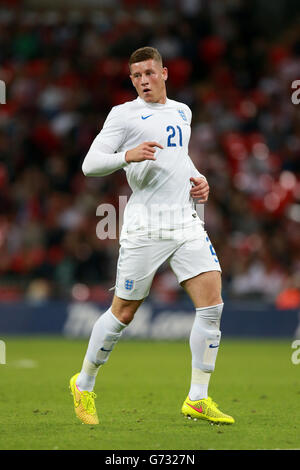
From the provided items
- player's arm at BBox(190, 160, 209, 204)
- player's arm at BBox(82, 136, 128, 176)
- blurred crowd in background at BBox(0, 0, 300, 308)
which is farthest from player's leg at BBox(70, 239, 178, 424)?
blurred crowd in background at BBox(0, 0, 300, 308)

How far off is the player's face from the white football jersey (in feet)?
0.21

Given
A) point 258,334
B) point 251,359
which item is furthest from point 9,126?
point 251,359

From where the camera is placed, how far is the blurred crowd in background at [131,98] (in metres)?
14.1

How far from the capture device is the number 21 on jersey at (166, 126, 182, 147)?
6172 mm

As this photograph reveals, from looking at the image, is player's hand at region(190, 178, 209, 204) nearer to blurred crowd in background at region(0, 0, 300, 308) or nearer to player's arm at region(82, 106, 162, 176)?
player's arm at region(82, 106, 162, 176)

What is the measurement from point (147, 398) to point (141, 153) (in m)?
2.70

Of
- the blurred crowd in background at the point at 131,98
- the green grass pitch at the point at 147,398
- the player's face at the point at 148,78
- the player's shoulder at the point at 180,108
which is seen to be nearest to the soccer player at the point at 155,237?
the player's face at the point at 148,78

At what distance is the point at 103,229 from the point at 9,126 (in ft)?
9.53

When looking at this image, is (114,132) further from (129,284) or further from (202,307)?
(202,307)

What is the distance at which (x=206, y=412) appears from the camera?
241 inches

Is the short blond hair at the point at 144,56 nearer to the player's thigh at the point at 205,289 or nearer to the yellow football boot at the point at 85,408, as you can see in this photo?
the player's thigh at the point at 205,289

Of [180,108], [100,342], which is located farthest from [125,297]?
[180,108]
